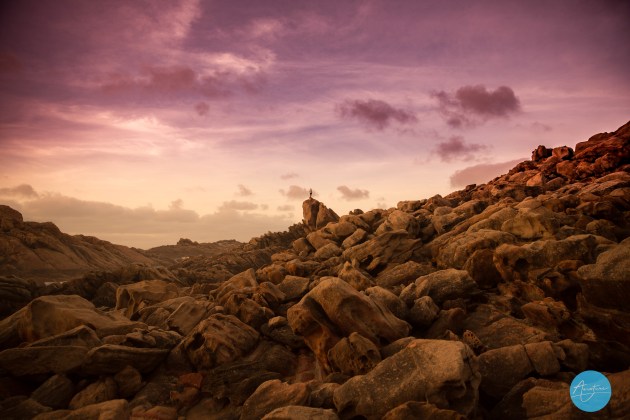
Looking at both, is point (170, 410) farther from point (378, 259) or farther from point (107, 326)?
point (378, 259)

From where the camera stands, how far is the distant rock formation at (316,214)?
58469mm

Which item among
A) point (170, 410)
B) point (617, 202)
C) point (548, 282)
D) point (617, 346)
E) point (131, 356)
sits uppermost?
point (617, 202)

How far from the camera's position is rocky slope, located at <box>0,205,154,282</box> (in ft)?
305

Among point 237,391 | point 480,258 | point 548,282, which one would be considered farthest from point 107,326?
point 548,282

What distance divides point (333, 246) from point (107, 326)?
24.7m

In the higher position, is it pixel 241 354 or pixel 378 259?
pixel 378 259

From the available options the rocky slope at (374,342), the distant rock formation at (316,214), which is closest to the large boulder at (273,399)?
the rocky slope at (374,342)

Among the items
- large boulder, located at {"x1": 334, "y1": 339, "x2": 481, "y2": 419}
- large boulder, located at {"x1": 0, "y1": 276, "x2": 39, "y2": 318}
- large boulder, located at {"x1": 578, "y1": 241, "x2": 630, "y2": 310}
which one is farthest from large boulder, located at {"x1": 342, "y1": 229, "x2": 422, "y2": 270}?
large boulder, located at {"x1": 0, "y1": 276, "x2": 39, "y2": 318}

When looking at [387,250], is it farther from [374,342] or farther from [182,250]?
[182,250]

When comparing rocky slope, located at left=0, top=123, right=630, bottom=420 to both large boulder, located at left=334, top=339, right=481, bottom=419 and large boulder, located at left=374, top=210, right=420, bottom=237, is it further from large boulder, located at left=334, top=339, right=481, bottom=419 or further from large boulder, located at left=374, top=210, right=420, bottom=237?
large boulder, located at left=374, top=210, right=420, bottom=237

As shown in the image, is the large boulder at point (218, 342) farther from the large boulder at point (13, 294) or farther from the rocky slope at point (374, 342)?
the large boulder at point (13, 294)

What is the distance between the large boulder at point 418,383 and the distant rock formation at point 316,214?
4653 centimetres

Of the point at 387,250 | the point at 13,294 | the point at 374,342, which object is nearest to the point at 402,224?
the point at 387,250

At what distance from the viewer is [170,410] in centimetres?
1461
